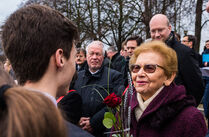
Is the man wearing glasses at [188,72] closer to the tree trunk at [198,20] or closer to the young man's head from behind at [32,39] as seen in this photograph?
the young man's head from behind at [32,39]

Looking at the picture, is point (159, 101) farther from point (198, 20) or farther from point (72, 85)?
point (198, 20)

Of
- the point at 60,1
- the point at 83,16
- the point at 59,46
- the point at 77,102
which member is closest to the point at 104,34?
the point at 83,16

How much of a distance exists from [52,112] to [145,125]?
4.72ft

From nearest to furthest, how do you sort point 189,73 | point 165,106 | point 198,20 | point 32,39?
point 32,39 → point 165,106 → point 189,73 → point 198,20

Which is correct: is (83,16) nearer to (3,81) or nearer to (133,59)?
(133,59)

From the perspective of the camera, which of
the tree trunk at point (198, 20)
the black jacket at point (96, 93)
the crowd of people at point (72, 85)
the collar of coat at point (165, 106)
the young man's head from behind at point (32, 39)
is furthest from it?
the tree trunk at point (198, 20)

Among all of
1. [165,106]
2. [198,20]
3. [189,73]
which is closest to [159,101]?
Answer: [165,106]

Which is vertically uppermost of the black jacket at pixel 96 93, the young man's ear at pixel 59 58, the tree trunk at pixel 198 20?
the tree trunk at pixel 198 20

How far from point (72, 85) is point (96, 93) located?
0.52 metres

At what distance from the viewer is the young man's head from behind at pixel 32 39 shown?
4.17 feet

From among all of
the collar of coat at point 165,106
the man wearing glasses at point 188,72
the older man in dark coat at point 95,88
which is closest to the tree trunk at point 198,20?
the man wearing glasses at point 188,72

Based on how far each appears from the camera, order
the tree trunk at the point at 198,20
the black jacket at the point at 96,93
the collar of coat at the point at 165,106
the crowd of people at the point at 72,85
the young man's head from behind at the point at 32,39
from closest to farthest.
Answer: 1. the crowd of people at the point at 72,85
2. the young man's head from behind at the point at 32,39
3. the collar of coat at the point at 165,106
4. the black jacket at the point at 96,93
5. the tree trunk at the point at 198,20

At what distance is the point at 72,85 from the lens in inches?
142

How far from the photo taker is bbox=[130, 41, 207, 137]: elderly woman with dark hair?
192cm
